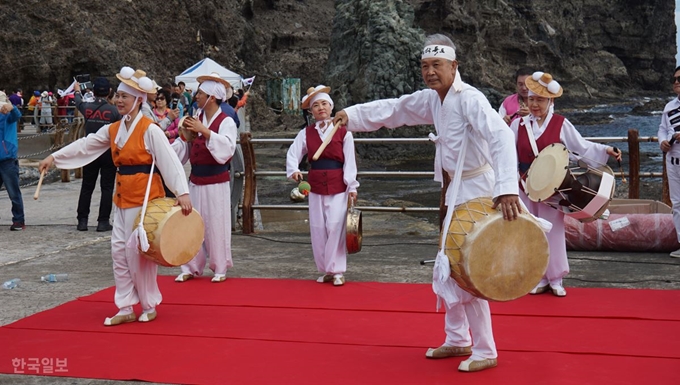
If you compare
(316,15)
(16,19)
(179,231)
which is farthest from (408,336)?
(316,15)

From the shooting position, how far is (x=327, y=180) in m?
7.57

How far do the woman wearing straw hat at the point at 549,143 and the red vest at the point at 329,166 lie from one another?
155cm

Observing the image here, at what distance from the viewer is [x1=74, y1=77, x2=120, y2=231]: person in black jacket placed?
10148 millimetres

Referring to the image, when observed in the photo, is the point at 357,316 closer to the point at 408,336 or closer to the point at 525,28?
the point at 408,336

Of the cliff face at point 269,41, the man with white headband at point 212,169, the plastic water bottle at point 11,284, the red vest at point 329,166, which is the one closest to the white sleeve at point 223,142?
the man with white headband at point 212,169

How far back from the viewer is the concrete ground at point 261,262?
713cm

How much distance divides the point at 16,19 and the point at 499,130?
144 ft

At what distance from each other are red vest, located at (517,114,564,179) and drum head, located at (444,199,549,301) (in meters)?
2.43

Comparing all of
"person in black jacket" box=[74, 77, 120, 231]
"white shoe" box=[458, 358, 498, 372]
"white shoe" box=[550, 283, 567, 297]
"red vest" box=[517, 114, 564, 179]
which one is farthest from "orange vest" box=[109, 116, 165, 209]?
"person in black jacket" box=[74, 77, 120, 231]

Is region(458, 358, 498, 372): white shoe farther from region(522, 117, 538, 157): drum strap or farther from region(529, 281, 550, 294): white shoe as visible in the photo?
region(522, 117, 538, 157): drum strap

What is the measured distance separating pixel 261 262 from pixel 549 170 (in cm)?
325

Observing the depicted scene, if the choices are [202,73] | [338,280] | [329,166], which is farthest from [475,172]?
[202,73]

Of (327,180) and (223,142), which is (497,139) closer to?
(327,180)

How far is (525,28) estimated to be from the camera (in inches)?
4023
